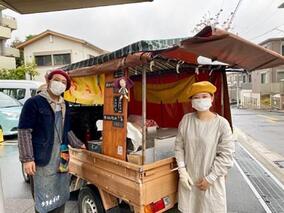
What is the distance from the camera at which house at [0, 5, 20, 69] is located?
1017 inches

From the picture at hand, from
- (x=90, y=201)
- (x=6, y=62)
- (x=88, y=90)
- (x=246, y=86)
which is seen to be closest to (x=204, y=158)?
(x=90, y=201)

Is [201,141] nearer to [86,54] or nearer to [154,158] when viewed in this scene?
[154,158]

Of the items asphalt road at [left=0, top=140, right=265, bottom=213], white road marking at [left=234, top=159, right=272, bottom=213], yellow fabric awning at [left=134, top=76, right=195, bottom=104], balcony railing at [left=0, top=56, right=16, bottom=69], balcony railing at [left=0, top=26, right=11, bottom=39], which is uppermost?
balcony railing at [left=0, top=26, right=11, bottom=39]

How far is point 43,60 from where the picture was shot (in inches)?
A: 985

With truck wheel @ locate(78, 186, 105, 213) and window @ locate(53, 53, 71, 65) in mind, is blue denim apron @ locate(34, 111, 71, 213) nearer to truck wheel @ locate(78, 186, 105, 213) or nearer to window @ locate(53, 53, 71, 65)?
truck wheel @ locate(78, 186, 105, 213)

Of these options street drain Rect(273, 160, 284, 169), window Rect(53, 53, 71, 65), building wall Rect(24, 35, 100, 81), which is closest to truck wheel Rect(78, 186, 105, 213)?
street drain Rect(273, 160, 284, 169)

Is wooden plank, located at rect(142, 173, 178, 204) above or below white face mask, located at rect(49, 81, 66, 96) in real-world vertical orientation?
below

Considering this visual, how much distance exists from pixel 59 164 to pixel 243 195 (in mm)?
3387

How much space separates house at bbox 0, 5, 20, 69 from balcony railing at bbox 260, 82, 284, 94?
88.1 feet

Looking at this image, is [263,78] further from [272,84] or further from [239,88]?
[239,88]

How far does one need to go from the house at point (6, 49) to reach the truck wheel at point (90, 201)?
2500 cm

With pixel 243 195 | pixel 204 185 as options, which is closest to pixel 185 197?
pixel 204 185

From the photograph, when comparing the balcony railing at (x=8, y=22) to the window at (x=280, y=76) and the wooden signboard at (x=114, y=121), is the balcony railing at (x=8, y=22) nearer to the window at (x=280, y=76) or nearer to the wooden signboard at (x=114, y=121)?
the window at (x=280, y=76)

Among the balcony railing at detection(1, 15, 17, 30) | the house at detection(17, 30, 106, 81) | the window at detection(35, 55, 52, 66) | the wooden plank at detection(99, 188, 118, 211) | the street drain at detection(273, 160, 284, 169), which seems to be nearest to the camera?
the wooden plank at detection(99, 188, 118, 211)
